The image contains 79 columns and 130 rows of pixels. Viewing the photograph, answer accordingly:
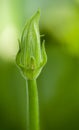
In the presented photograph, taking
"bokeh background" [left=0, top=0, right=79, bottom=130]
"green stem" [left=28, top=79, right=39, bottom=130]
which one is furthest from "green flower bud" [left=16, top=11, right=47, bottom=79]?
"bokeh background" [left=0, top=0, right=79, bottom=130]

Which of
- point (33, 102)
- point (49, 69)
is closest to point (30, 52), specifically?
point (33, 102)

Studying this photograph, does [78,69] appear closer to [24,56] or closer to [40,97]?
[40,97]

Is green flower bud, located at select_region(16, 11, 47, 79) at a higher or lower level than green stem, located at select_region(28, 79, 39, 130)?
higher

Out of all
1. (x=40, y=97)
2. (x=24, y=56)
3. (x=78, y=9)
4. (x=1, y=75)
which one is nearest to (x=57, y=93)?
(x=40, y=97)

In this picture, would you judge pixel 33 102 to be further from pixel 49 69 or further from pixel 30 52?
pixel 49 69

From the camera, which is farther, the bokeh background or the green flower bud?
the bokeh background

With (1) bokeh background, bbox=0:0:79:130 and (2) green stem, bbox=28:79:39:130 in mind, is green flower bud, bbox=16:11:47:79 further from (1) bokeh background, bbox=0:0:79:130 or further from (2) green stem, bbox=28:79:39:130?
(1) bokeh background, bbox=0:0:79:130
